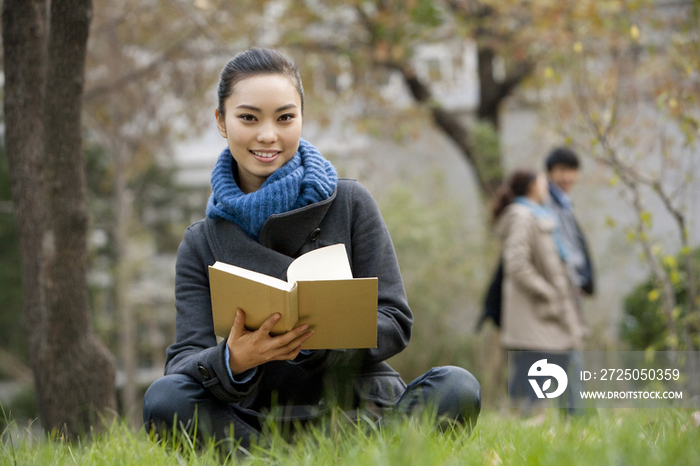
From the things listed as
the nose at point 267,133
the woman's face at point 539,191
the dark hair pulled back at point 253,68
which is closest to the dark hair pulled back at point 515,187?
the woman's face at point 539,191

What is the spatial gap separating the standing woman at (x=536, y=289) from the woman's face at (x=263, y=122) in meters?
2.89

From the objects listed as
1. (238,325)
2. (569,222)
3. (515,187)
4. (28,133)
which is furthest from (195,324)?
(569,222)

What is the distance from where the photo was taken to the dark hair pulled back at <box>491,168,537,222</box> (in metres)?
4.99

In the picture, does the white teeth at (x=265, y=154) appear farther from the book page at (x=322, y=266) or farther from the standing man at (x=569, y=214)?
the standing man at (x=569, y=214)

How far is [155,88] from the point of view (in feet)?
28.2

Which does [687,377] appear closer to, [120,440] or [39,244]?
[120,440]

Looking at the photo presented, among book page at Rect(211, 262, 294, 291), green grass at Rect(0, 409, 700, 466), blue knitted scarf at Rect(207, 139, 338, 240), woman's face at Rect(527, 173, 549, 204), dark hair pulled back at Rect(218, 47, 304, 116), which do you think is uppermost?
dark hair pulled back at Rect(218, 47, 304, 116)

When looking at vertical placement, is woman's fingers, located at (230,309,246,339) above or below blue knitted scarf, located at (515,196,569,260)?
below

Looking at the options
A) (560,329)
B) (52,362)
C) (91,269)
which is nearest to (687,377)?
(560,329)

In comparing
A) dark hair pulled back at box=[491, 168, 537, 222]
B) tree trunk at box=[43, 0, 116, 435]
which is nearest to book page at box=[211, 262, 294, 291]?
tree trunk at box=[43, 0, 116, 435]

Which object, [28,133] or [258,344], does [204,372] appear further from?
[28,133]

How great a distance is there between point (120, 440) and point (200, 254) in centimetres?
65

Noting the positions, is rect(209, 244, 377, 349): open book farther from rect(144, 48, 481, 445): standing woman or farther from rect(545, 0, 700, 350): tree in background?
rect(545, 0, 700, 350): tree in background

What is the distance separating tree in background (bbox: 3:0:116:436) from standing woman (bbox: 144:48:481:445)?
3.36 feet
